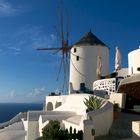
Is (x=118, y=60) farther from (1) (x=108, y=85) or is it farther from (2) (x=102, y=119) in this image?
(2) (x=102, y=119)

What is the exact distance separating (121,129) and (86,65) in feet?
71.5

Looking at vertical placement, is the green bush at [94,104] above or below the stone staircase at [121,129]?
above

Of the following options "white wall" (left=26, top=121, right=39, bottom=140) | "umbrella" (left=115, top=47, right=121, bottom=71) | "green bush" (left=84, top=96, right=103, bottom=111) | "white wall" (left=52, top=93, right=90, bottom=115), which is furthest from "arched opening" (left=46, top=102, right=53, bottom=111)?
"green bush" (left=84, top=96, right=103, bottom=111)

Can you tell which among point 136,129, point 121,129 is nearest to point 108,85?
Result: point 121,129

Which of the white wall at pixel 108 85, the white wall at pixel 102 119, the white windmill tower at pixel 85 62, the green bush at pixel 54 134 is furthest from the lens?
the white windmill tower at pixel 85 62

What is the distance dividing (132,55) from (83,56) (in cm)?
1117

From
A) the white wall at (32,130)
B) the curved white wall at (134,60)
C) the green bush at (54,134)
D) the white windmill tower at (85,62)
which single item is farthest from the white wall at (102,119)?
the white windmill tower at (85,62)

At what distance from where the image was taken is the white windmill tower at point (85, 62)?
3475cm

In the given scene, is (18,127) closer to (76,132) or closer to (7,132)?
(7,132)

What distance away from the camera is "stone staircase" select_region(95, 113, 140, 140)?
1270 centimetres

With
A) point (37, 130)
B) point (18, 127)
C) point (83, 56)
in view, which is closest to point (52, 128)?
point (37, 130)

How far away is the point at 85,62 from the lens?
3484 centimetres

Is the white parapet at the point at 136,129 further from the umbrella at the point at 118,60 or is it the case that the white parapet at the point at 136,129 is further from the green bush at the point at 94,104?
the umbrella at the point at 118,60

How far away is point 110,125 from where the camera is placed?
47.6ft
